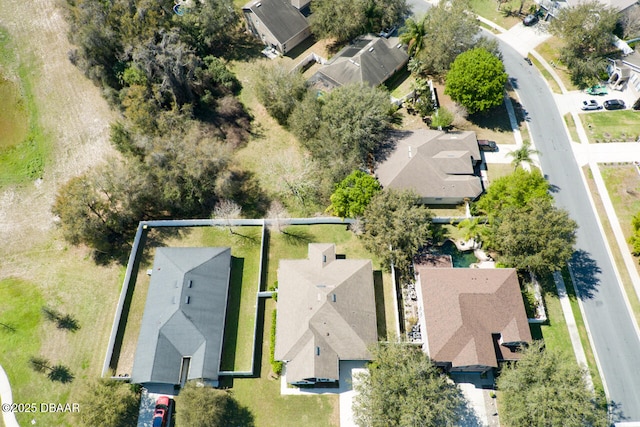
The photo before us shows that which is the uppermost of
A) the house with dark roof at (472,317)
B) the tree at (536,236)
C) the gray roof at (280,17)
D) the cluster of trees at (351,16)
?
the gray roof at (280,17)

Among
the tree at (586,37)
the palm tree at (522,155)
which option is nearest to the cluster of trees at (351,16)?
the tree at (586,37)

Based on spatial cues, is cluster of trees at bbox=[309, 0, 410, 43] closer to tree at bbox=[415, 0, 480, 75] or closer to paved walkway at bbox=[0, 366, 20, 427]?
tree at bbox=[415, 0, 480, 75]

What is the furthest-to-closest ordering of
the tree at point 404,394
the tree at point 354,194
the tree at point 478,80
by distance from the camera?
the tree at point 478,80, the tree at point 354,194, the tree at point 404,394

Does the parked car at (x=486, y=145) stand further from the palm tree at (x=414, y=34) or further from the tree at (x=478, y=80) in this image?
the palm tree at (x=414, y=34)

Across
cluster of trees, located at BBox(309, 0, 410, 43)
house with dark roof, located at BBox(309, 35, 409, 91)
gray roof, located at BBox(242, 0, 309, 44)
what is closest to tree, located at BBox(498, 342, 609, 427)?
house with dark roof, located at BBox(309, 35, 409, 91)

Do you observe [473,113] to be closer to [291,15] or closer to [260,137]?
[260,137]

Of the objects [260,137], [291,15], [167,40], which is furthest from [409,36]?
[167,40]

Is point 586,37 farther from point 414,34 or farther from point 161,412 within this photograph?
point 161,412
